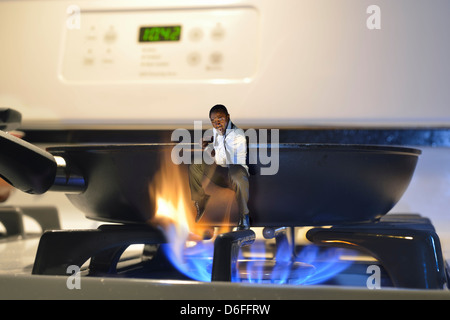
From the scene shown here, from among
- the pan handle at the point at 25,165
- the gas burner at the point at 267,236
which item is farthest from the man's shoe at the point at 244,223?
the pan handle at the point at 25,165

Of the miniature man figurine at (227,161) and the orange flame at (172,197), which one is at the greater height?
the miniature man figurine at (227,161)

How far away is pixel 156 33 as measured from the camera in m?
0.55

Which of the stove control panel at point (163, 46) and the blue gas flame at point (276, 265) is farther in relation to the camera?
the stove control panel at point (163, 46)

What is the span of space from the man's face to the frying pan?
39 millimetres

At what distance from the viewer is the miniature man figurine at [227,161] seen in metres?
0.31

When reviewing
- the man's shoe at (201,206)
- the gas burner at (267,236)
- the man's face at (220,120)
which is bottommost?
the gas burner at (267,236)

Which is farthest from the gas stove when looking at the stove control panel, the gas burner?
the stove control panel

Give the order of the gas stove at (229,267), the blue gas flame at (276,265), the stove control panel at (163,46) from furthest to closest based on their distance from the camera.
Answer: the stove control panel at (163,46)
the blue gas flame at (276,265)
the gas stove at (229,267)

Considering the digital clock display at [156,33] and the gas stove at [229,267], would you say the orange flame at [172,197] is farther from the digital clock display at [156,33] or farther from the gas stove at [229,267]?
the digital clock display at [156,33]

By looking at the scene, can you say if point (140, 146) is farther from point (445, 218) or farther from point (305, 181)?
point (445, 218)

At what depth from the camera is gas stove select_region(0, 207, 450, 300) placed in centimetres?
25

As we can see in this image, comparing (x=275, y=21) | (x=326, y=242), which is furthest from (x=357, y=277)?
(x=275, y=21)

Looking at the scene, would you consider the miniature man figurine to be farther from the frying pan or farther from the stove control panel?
the stove control panel

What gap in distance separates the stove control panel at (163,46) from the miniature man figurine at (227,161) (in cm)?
23
